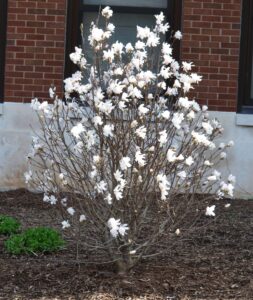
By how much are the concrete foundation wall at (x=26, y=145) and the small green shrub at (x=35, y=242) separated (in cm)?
296

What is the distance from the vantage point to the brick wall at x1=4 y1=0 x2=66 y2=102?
8.74 metres

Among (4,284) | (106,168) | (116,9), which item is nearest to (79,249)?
(4,284)

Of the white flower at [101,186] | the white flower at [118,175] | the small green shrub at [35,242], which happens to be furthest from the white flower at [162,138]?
the small green shrub at [35,242]

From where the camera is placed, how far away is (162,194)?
458cm

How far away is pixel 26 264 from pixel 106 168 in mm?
1276

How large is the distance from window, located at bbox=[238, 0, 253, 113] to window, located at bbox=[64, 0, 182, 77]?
84 centimetres

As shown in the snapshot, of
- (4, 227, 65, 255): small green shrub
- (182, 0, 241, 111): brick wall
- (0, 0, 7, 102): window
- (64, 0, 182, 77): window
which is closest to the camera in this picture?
(4, 227, 65, 255): small green shrub

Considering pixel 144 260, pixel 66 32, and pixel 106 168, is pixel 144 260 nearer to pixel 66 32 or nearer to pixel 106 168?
pixel 106 168

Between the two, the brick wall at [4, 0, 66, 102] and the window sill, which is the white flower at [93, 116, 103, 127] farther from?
the window sill

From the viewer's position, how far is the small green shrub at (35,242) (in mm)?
5816

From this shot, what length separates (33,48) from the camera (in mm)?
8797

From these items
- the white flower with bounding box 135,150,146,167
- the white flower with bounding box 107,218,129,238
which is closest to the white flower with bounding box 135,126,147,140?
the white flower with bounding box 135,150,146,167

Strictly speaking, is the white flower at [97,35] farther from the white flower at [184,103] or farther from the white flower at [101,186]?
the white flower at [101,186]

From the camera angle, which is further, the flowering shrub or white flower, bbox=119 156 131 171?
the flowering shrub
